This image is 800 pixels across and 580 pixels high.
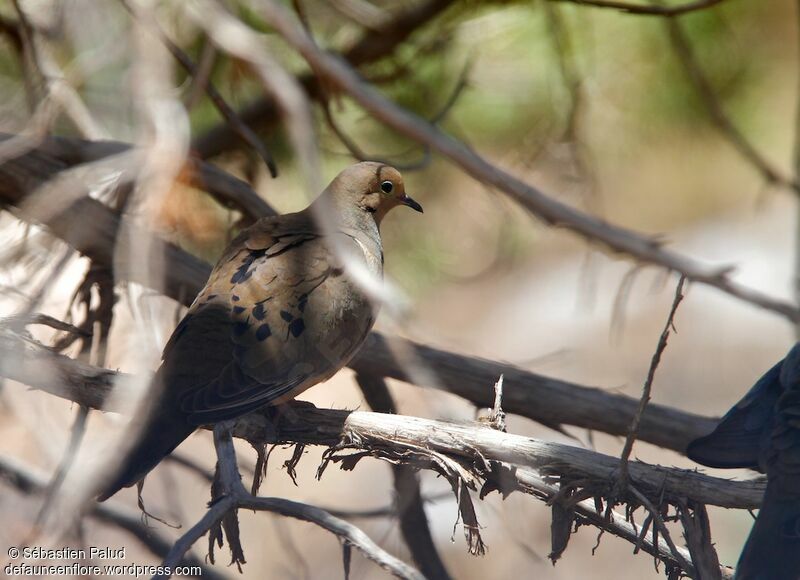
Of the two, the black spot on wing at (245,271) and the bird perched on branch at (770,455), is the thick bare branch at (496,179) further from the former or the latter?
the black spot on wing at (245,271)

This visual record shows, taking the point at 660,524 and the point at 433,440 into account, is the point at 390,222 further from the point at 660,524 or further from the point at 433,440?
the point at 660,524

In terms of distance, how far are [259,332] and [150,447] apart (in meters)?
0.51

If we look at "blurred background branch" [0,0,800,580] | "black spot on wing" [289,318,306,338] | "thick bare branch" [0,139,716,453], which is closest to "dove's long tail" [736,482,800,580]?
"blurred background branch" [0,0,800,580]

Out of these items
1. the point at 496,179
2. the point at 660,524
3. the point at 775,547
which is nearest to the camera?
the point at 660,524

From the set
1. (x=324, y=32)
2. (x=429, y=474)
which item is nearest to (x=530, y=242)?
(x=429, y=474)

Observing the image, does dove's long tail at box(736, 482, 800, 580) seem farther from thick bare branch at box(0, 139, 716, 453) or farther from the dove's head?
the dove's head

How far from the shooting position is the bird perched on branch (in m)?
2.35

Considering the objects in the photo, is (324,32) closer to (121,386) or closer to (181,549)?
(121,386)

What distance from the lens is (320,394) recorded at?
8.12 metres

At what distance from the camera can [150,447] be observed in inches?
89.7

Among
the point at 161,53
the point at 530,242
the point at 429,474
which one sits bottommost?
the point at 161,53

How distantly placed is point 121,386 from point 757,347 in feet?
25.8

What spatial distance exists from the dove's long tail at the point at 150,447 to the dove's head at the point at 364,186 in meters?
1.24

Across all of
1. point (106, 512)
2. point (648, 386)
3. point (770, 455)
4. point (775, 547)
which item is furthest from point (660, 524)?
point (106, 512)
